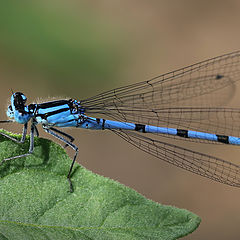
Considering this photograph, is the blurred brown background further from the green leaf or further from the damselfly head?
the green leaf

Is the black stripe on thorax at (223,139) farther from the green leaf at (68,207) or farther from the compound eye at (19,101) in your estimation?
the green leaf at (68,207)

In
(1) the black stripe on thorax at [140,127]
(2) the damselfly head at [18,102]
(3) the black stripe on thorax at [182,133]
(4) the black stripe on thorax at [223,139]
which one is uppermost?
(2) the damselfly head at [18,102]

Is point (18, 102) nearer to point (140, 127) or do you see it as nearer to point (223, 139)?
point (140, 127)

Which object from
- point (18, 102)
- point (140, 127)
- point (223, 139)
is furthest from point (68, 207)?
point (223, 139)

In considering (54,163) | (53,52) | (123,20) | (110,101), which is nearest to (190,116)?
(110,101)

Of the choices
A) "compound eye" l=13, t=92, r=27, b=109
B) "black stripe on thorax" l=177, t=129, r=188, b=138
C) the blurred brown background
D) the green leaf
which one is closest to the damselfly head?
"compound eye" l=13, t=92, r=27, b=109

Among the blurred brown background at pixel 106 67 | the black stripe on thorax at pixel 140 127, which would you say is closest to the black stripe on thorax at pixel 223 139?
the black stripe on thorax at pixel 140 127

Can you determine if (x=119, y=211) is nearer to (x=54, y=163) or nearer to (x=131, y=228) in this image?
(x=131, y=228)
